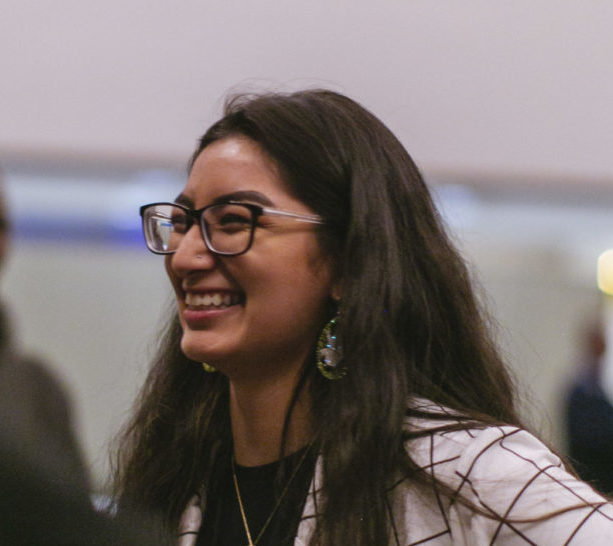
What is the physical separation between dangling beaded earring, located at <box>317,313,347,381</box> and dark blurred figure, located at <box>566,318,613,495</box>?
164 centimetres

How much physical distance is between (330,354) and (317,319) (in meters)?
0.07

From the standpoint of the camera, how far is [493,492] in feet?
4.50

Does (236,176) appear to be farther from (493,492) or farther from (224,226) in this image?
(493,492)

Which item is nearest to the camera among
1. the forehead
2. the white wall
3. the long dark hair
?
the long dark hair

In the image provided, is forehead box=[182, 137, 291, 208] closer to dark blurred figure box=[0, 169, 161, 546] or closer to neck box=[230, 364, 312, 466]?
neck box=[230, 364, 312, 466]

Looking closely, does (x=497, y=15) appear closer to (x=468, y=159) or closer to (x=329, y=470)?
(x=468, y=159)

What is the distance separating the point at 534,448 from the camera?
144 cm

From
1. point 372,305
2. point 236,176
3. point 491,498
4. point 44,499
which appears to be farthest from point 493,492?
point 44,499

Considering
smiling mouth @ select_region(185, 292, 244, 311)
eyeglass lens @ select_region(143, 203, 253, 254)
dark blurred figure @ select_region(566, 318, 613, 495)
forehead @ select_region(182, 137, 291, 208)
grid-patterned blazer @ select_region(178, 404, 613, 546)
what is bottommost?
dark blurred figure @ select_region(566, 318, 613, 495)

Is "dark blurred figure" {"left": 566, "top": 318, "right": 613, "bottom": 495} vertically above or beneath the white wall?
beneath

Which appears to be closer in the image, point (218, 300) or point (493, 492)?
point (493, 492)

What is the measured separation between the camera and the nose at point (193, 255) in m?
1.60

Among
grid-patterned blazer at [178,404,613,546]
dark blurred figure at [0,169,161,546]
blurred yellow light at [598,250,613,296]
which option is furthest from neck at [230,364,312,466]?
blurred yellow light at [598,250,613,296]

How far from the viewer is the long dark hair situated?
4.97 ft
